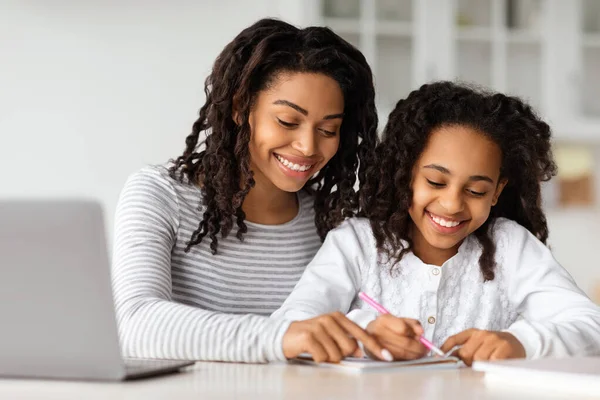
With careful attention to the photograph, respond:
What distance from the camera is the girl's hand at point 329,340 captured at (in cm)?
125

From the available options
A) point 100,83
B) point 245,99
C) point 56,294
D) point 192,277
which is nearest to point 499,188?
point 245,99

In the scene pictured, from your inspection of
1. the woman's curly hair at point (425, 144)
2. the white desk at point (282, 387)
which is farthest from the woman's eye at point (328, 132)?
the white desk at point (282, 387)

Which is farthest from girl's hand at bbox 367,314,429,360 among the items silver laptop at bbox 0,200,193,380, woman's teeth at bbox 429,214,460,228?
woman's teeth at bbox 429,214,460,228

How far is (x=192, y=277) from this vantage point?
1858 millimetres

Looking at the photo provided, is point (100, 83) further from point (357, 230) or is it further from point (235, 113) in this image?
point (357, 230)

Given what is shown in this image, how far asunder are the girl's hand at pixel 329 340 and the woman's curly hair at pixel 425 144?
61 cm

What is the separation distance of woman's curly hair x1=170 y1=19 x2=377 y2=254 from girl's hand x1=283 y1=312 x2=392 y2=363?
23.1 inches

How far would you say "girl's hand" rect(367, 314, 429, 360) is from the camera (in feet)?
4.24

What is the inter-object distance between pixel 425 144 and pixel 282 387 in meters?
0.95

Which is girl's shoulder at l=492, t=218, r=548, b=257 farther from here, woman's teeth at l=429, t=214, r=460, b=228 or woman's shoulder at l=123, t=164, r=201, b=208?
woman's shoulder at l=123, t=164, r=201, b=208

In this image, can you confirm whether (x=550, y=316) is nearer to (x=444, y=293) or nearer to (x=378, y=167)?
(x=444, y=293)

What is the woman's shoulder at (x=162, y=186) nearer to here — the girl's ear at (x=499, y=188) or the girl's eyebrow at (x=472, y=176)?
the girl's eyebrow at (x=472, y=176)

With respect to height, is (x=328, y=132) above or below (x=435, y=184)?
above

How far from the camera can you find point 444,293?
1.88 metres
